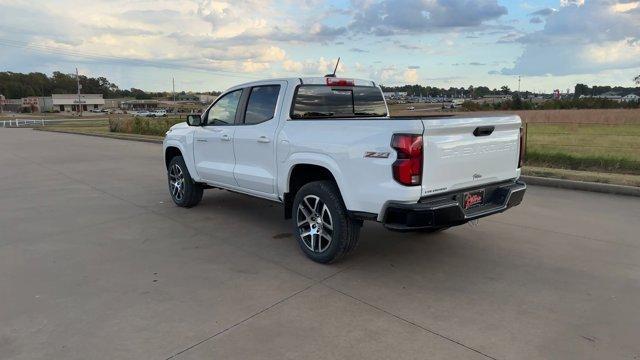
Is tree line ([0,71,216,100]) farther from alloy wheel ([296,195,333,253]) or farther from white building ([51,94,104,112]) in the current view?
alloy wheel ([296,195,333,253])

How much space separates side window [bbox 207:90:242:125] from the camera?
621 cm

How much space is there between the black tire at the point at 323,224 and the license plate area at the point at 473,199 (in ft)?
3.29

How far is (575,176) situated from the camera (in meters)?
8.91

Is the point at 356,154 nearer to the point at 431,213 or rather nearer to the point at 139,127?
the point at 431,213

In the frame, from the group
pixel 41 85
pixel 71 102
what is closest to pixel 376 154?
pixel 71 102

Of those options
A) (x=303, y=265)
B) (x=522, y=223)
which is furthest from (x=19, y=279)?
(x=522, y=223)

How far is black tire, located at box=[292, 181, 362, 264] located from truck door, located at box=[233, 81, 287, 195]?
60 cm

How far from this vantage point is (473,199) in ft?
14.7

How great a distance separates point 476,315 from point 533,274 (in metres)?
1.17

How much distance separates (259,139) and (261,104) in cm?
48

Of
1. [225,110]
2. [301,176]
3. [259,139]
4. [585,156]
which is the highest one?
[225,110]

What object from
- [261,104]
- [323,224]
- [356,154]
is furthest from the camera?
[261,104]

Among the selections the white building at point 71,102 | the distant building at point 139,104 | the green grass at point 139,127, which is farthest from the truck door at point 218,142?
the distant building at point 139,104

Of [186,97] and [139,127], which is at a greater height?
[186,97]
